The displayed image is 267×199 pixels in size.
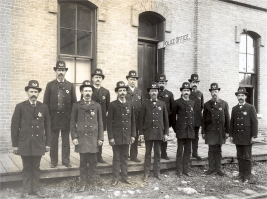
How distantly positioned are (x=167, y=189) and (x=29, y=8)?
18.3 feet

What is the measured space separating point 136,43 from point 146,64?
894 millimetres

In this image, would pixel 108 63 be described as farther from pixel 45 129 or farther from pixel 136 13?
pixel 45 129

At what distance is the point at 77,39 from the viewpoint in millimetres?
8289

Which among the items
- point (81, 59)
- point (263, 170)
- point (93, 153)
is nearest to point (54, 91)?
point (93, 153)

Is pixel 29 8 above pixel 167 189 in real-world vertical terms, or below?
above

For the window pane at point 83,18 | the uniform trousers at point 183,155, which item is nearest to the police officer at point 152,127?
the uniform trousers at point 183,155

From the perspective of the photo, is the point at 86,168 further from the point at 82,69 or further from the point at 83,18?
the point at 83,18

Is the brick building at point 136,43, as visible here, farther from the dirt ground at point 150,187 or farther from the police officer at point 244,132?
the police officer at point 244,132

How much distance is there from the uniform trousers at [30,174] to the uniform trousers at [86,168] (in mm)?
801

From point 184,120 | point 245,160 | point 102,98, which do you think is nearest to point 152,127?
point 184,120

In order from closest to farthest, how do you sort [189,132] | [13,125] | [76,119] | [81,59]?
1. [13,125]
2. [76,119]
3. [189,132]
4. [81,59]

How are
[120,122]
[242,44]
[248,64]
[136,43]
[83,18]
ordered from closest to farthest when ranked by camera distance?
[120,122]
[83,18]
[136,43]
[242,44]
[248,64]

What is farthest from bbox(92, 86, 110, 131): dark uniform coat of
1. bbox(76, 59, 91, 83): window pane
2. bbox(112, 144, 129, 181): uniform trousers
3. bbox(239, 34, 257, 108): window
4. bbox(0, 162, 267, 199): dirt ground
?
bbox(239, 34, 257, 108): window

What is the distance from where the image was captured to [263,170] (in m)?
7.75
